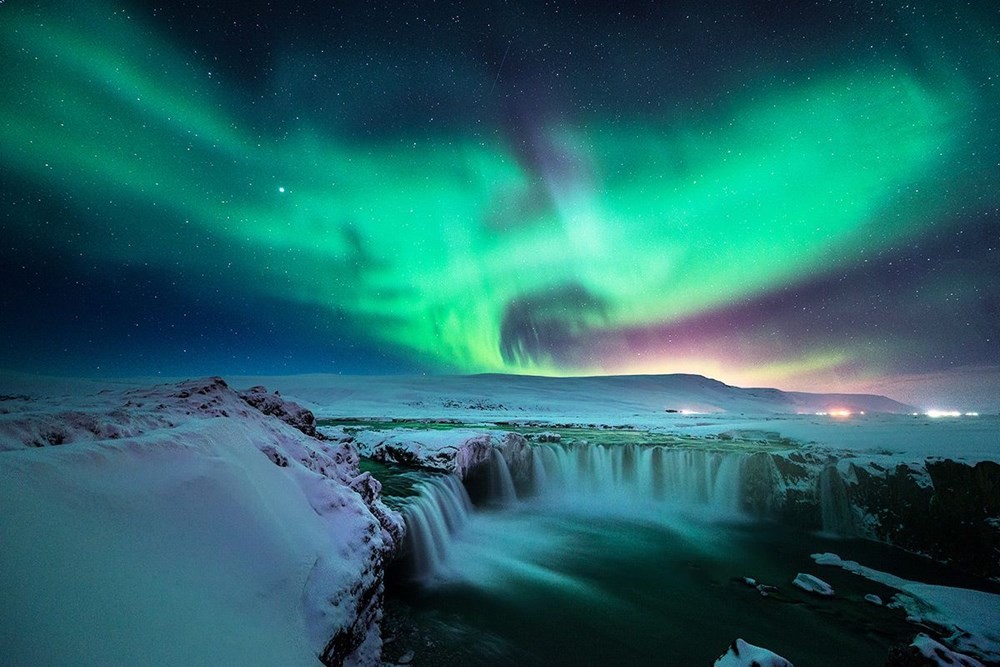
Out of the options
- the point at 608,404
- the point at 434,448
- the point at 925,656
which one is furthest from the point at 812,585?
the point at 608,404

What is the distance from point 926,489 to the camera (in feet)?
36.3

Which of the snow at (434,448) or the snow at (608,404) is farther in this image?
the snow at (608,404)

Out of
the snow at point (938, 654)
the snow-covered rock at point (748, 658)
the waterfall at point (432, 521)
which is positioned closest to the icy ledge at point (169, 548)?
the waterfall at point (432, 521)

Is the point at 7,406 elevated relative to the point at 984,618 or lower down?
elevated

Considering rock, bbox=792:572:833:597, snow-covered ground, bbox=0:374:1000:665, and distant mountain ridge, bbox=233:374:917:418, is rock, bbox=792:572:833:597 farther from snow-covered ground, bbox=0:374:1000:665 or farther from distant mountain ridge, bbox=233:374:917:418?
distant mountain ridge, bbox=233:374:917:418

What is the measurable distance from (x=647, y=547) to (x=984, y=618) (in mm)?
6628

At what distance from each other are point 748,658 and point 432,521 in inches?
298

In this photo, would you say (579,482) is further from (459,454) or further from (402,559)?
(402,559)

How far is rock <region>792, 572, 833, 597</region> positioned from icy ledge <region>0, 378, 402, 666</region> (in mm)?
9486

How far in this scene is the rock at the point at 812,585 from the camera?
351 inches

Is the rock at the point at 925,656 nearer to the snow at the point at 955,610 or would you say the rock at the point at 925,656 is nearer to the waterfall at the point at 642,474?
the snow at the point at 955,610

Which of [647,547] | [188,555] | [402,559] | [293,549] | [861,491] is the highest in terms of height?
[188,555]

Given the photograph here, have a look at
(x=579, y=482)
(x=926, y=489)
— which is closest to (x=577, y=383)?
(x=579, y=482)

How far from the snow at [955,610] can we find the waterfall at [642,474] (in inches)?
248
